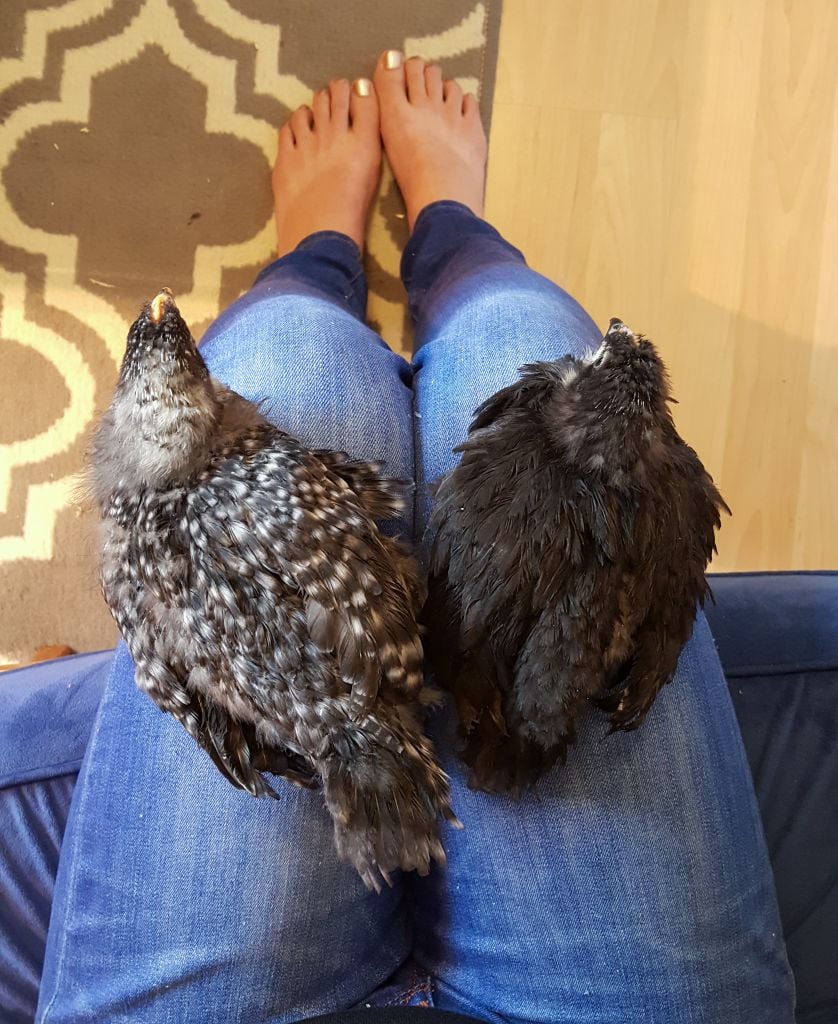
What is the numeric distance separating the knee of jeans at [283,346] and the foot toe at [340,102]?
49cm

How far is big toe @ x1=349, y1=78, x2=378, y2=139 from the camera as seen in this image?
1.46m

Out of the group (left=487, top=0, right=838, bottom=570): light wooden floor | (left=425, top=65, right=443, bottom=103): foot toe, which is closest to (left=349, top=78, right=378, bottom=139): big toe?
(left=425, top=65, right=443, bottom=103): foot toe

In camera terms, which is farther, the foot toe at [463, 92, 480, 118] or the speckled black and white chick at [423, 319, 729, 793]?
the foot toe at [463, 92, 480, 118]

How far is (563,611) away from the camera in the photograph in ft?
2.70

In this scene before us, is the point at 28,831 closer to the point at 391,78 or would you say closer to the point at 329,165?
the point at 329,165

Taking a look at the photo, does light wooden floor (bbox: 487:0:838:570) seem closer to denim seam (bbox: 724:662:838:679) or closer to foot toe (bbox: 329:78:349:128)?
foot toe (bbox: 329:78:349:128)

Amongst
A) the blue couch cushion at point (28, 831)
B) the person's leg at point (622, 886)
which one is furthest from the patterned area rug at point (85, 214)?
the person's leg at point (622, 886)

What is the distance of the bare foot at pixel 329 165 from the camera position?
4.57 feet

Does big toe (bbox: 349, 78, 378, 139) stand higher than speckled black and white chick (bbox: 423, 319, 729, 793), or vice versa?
big toe (bbox: 349, 78, 378, 139)

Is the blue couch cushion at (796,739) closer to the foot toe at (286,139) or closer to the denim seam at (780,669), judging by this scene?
the denim seam at (780,669)

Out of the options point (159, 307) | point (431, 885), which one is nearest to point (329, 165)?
point (159, 307)

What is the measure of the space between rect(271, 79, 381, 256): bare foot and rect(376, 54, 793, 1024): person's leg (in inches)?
22.2

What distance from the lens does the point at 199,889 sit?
938mm

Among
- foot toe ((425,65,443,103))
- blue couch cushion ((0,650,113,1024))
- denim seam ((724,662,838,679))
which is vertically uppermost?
foot toe ((425,65,443,103))
